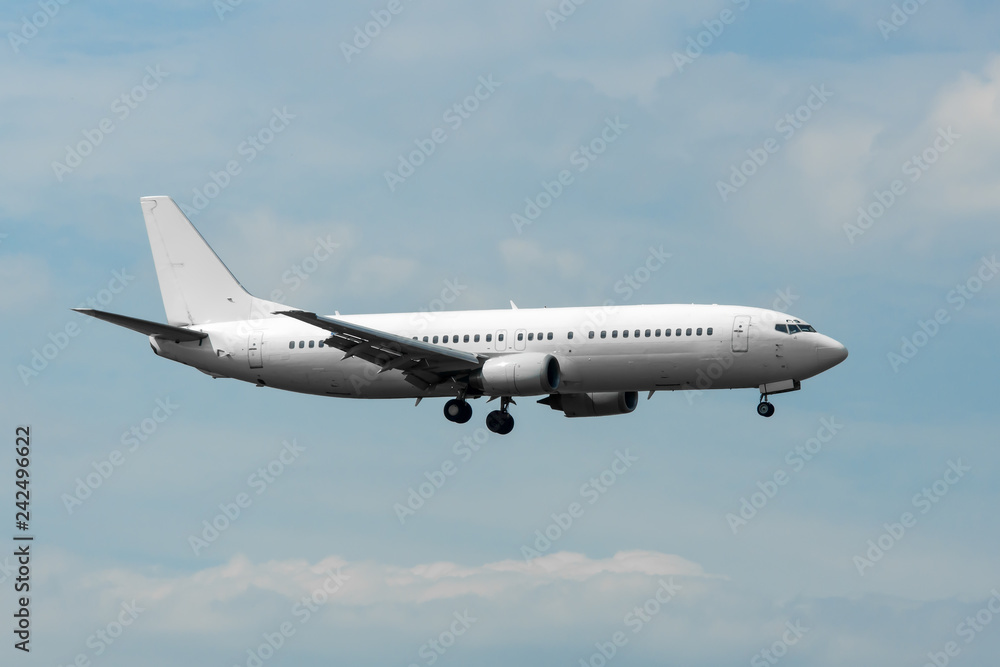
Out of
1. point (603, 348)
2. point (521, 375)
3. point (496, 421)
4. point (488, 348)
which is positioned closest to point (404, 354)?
point (488, 348)

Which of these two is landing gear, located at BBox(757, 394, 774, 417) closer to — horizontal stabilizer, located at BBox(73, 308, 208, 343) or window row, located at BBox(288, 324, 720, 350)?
window row, located at BBox(288, 324, 720, 350)

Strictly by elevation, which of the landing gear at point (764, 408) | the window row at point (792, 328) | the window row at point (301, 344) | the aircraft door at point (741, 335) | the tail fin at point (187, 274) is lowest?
the landing gear at point (764, 408)

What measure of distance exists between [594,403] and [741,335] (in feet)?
29.7

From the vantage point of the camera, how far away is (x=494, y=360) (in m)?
55.0

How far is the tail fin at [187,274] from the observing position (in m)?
62.8

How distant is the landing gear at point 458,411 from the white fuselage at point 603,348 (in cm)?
57

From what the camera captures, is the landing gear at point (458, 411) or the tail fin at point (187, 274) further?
the tail fin at point (187, 274)

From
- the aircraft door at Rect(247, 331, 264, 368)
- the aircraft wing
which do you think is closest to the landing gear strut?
the aircraft wing

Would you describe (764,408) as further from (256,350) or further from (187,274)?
(187,274)

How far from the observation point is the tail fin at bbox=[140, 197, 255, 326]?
6281 cm

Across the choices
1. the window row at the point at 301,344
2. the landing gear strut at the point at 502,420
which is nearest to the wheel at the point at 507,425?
the landing gear strut at the point at 502,420

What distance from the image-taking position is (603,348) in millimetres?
53969

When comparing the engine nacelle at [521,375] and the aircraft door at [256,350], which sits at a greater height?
the aircraft door at [256,350]

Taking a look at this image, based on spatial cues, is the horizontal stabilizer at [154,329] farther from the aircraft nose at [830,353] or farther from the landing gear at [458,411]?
the aircraft nose at [830,353]
